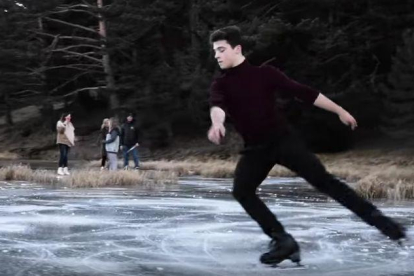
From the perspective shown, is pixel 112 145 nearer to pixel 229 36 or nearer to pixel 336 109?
pixel 229 36

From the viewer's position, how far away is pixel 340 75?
31.3 meters

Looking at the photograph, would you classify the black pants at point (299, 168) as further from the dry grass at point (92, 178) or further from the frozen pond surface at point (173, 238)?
the dry grass at point (92, 178)

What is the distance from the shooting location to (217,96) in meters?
5.07

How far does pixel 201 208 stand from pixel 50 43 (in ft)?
106

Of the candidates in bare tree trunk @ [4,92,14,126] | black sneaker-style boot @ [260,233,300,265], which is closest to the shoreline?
black sneaker-style boot @ [260,233,300,265]

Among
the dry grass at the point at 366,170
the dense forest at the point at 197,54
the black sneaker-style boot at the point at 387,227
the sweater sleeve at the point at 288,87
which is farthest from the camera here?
the dense forest at the point at 197,54

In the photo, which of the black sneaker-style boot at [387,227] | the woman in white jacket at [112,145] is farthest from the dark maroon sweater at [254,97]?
the woman in white jacket at [112,145]

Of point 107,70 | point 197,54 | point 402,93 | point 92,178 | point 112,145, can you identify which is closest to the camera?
point 92,178

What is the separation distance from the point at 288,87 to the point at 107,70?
103ft

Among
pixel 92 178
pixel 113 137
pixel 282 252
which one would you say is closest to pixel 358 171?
pixel 113 137

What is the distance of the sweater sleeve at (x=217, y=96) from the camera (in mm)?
5020

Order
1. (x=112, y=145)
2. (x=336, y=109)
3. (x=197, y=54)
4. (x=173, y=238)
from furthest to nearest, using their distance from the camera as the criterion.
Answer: (x=197, y=54)
(x=112, y=145)
(x=173, y=238)
(x=336, y=109)

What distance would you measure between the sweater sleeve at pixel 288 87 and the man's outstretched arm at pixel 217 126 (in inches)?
18.9

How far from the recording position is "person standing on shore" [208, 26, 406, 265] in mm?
5062
